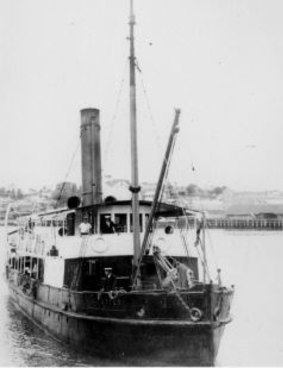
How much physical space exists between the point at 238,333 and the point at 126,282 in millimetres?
6087

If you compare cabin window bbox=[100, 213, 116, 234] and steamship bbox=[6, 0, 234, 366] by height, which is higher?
cabin window bbox=[100, 213, 116, 234]

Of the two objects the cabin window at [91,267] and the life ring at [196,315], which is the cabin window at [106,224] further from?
the life ring at [196,315]

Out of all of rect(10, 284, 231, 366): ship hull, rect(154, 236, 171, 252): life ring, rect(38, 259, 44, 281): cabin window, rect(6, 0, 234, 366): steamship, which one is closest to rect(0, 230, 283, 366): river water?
rect(10, 284, 231, 366): ship hull

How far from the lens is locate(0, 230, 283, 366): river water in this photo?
12273 mm

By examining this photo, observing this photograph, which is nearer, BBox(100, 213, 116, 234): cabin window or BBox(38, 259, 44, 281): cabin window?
BBox(100, 213, 116, 234): cabin window

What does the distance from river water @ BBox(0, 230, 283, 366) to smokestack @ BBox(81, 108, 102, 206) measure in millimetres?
3748

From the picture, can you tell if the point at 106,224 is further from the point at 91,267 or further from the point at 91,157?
the point at 91,157

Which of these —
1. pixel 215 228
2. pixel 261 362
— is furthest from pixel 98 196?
pixel 215 228

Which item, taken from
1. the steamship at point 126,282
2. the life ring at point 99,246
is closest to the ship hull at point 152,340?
the steamship at point 126,282

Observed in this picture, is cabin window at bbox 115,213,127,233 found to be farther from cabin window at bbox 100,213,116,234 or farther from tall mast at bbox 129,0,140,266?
tall mast at bbox 129,0,140,266

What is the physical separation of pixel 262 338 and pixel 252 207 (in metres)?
45.0

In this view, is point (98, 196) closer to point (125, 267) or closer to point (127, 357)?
point (125, 267)

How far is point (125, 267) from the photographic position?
1248 centimetres

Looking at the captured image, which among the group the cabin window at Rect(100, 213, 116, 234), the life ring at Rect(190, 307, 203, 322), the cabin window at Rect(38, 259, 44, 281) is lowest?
the life ring at Rect(190, 307, 203, 322)
